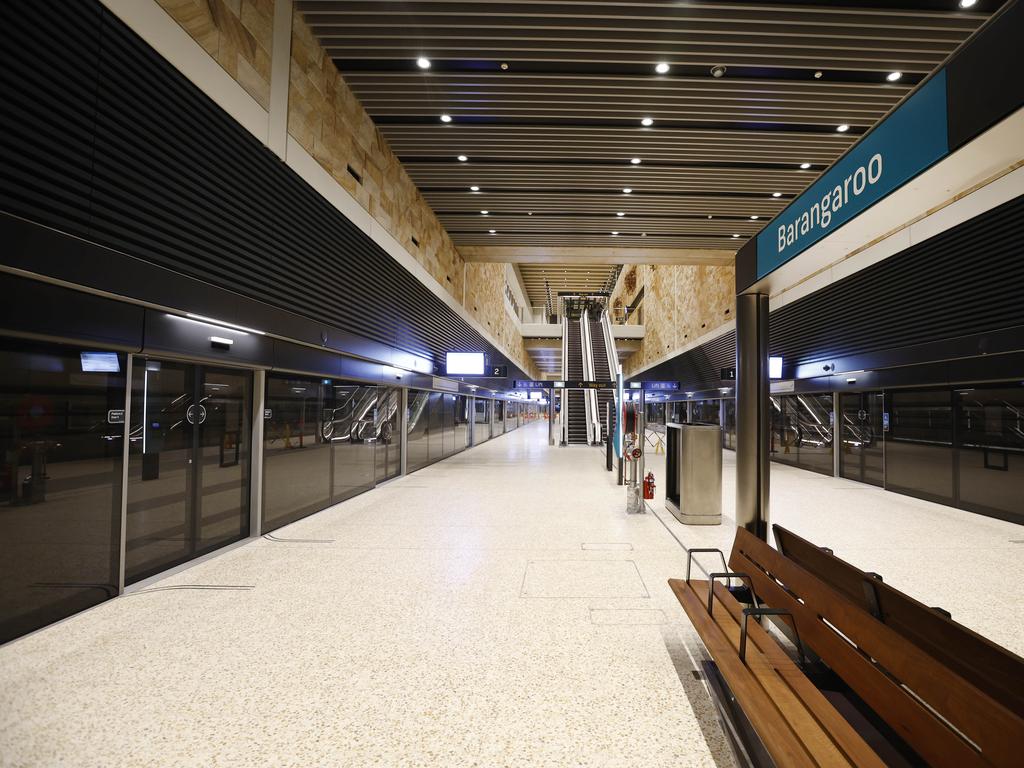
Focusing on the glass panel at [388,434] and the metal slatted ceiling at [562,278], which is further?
the metal slatted ceiling at [562,278]

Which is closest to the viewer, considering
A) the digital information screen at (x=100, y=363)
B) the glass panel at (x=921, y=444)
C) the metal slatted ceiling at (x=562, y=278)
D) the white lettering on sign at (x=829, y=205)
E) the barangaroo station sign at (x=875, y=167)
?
the barangaroo station sign at (x=875, y=167)

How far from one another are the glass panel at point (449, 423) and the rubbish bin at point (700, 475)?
26.3ft

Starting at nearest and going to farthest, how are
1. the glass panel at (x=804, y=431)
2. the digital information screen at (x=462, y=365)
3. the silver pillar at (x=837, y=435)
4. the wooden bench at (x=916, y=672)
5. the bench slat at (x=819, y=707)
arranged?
the wooden bench at (x=916, y=672), the bench slat at (x=819, y=707), the silver pillar at (x=837, y=435), the glass panel at (x=804, y=431), the digital information screen at (x=462, y=365)

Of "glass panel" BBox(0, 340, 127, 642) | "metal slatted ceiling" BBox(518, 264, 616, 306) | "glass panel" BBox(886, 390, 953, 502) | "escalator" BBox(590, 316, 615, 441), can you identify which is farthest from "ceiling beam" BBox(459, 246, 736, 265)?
"metal slatted ceiling" BBox(518, 264, 616, 306)

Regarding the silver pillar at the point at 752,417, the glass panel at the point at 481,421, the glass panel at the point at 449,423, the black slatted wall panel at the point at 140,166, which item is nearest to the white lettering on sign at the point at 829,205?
the silver pillar at the point at 752,417

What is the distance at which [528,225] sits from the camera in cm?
1105

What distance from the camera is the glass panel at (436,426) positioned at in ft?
39.3

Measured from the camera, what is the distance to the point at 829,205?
7.31 ft

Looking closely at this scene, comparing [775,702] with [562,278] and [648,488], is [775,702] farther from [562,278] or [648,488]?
[562,278]

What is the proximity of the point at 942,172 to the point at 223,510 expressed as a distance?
6223 millimetres

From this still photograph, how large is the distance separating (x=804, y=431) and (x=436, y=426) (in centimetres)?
968

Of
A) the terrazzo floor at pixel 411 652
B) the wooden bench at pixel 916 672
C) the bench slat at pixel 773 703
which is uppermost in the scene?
the wooden bench at pixel 916 672

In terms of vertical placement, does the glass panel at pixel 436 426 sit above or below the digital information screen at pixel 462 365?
below

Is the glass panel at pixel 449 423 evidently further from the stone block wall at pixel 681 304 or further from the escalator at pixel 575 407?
the stone block wall at pixel 681 304
